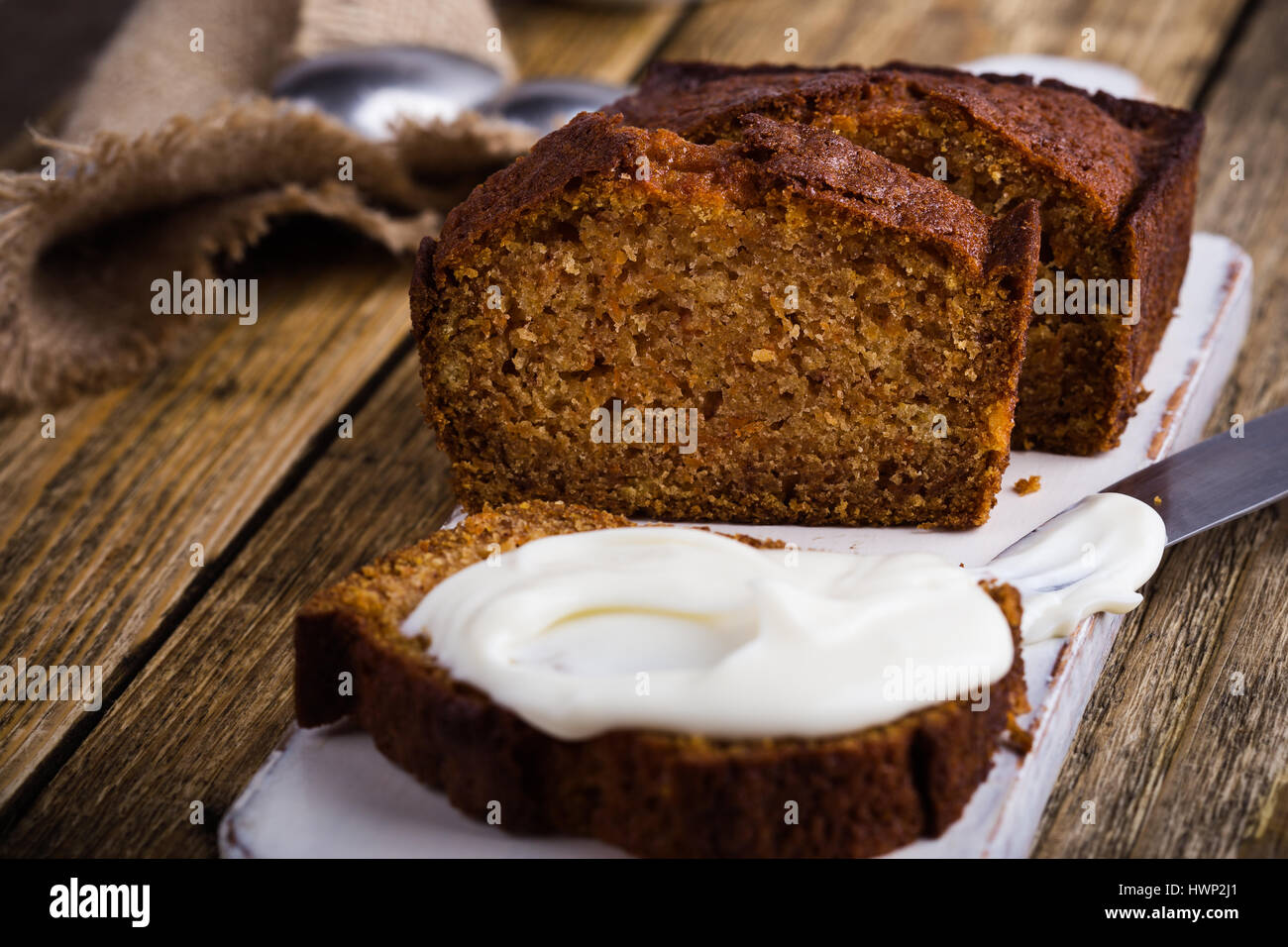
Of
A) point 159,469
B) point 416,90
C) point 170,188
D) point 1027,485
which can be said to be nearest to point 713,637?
point 1027,485

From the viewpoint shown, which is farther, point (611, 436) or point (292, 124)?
point (292, 124)

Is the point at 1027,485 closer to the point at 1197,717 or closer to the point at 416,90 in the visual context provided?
the point at 1197,717

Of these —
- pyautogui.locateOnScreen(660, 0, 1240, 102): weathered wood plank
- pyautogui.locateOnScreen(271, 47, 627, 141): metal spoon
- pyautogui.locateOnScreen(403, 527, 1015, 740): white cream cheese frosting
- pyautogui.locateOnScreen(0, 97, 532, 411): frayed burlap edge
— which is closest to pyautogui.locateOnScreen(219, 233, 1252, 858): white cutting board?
pyautogui.locateOnScreen(403, 527, 1015, 740): white cream cheese frosting

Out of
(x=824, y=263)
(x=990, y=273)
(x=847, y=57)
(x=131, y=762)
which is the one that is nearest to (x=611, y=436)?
(x=824, y=263)

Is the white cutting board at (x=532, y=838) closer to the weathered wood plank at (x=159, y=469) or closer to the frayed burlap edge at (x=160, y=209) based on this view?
the weathered wood plank at (x=159, y=469)

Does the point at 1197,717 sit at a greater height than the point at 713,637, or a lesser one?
lesser
